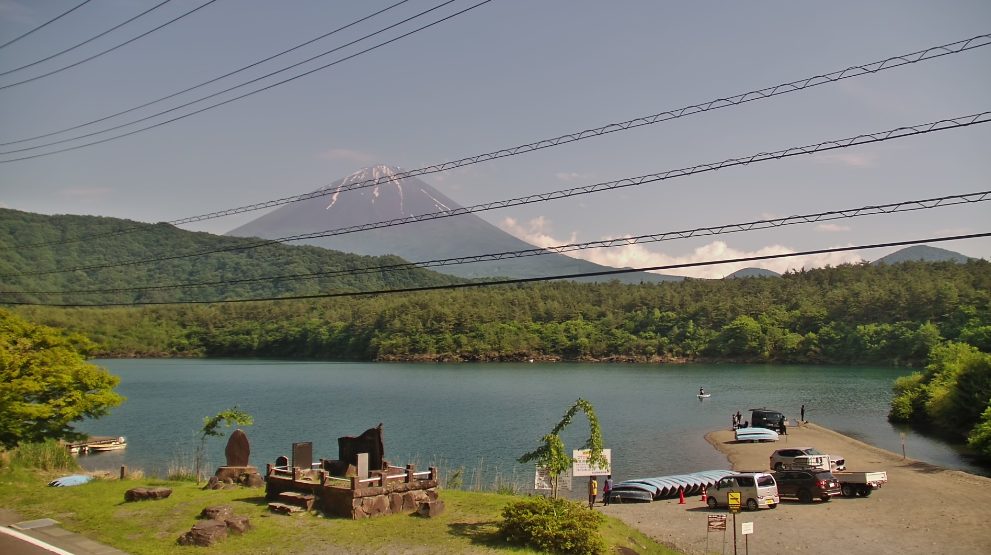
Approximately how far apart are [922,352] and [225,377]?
119 m

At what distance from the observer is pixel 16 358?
30.9m

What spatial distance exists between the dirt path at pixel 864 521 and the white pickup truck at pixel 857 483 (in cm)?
41

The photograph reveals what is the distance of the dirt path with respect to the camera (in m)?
24.2

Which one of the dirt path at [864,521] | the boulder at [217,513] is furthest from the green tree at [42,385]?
the dirt path at [864,521]

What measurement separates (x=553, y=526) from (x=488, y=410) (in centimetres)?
5725

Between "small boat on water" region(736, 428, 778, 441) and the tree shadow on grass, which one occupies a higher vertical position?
the tree shadow on grass

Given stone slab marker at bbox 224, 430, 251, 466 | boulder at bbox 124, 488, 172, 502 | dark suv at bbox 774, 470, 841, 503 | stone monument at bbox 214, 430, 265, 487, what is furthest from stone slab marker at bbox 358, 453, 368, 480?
dark suv at bbox 774, 470, 841, 503

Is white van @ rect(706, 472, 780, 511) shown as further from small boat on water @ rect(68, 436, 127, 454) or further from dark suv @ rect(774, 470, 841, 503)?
small boat on water @ rect(68, 436, 127, 454)

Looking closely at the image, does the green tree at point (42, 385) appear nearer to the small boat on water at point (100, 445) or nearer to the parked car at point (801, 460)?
the small boat on water at point (100, 445)

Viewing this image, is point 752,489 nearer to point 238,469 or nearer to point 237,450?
point 238,469

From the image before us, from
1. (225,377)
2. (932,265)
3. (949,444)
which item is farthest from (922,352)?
(225,377)

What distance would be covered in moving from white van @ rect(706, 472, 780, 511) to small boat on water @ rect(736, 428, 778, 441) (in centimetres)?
2527

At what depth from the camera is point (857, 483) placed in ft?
106

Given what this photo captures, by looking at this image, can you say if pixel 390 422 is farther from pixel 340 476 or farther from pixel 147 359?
pixel 147 359
